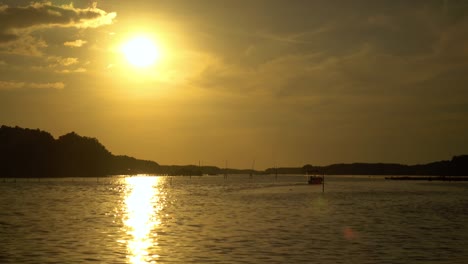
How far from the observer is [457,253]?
40344 millimetres

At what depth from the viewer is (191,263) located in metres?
35.1

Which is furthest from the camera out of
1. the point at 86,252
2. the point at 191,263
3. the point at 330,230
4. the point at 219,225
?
the point at 219,225

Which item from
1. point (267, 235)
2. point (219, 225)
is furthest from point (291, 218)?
point (267, 235)

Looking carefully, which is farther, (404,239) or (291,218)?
(291,218)

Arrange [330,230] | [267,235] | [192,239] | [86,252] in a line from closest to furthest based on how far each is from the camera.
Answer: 1. [86,252]
2. [192,239]
3. [267,235]
4. [330,230]

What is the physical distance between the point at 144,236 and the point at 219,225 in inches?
474

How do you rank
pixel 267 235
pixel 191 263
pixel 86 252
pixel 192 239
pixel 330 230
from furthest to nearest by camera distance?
pixel 330 230 → pixel 267 235 → pixel 192 239 → pixel 86 252 → pixel 191 263

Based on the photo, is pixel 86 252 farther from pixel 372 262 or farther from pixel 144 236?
pixel 372 262

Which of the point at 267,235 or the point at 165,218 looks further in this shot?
the point at 165,218

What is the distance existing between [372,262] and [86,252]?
19403 mm

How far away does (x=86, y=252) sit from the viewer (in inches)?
1558

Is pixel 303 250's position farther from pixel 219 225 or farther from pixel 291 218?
pixel 291 218

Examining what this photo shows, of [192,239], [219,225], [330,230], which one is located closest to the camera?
[192,239]

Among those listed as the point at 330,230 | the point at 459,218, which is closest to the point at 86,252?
the point at 330,230
